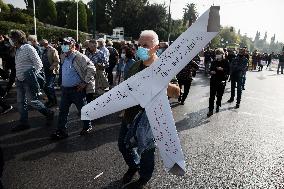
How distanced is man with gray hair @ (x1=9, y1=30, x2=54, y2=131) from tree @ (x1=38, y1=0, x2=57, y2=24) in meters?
46.2

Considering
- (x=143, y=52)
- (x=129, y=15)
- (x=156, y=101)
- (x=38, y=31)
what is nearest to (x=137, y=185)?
(x=156, y=101)

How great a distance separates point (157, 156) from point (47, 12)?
4879 cm

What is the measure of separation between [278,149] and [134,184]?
138 inches

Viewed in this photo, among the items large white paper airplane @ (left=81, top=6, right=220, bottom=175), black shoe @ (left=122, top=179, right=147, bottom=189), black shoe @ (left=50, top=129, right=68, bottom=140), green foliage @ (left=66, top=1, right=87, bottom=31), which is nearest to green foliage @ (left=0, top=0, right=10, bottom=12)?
green foliage @ (left=66, top=1, right=87, bottom=31)

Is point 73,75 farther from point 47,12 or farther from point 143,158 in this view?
point 47,12

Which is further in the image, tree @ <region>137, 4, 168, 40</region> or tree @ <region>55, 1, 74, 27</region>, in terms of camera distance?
tree @ <region>55, 1, 74, 27</region>

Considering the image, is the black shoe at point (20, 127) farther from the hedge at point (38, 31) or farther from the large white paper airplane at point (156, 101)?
the hedge at point (38, 31)

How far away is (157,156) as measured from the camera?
5.12 meters

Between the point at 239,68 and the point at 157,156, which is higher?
the point at 239,68

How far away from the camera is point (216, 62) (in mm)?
8195

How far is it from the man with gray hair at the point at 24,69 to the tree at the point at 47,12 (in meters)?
46.2

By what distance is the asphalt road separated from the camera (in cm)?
415

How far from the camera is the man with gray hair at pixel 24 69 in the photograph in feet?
18.8

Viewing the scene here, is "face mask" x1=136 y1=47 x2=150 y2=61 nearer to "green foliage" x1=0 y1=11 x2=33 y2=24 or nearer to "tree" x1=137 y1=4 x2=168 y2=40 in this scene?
"green foliage" x1=0 y1=11 x2=33 y2=24
